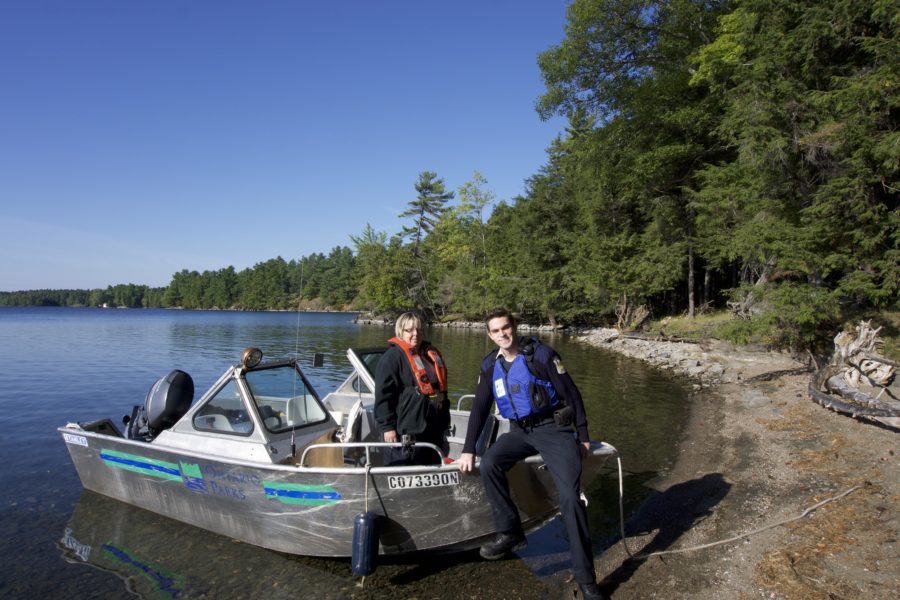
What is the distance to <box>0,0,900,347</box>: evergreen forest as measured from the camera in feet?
45.0

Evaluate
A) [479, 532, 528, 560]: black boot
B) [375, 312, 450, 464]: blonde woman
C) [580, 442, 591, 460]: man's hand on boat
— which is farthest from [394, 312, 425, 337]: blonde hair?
[479, 532, 528, 560]: black boot

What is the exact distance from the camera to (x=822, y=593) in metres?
3.86

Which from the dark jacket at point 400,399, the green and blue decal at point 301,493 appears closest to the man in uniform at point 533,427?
the dark jacket at point 400,399

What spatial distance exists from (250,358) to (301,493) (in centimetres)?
183

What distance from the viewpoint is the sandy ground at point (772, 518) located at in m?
4.22

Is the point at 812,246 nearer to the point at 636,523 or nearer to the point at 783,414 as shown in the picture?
the point at 783,414

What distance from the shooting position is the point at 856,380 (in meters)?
10.2

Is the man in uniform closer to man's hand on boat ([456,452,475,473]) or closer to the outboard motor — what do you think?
man's hand on boat ([456,452,475,473])

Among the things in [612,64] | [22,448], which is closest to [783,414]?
[22,448]

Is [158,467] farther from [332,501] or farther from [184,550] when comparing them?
[332,501]

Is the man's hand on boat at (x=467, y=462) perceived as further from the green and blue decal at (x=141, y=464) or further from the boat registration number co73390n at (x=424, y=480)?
the green and blue decal at (x=141, y=464)

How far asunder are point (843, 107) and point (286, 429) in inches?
628

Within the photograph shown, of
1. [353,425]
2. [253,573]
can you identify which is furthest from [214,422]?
[253,573]

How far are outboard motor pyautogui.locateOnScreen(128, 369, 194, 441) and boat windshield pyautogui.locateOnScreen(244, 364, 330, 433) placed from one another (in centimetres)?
141
